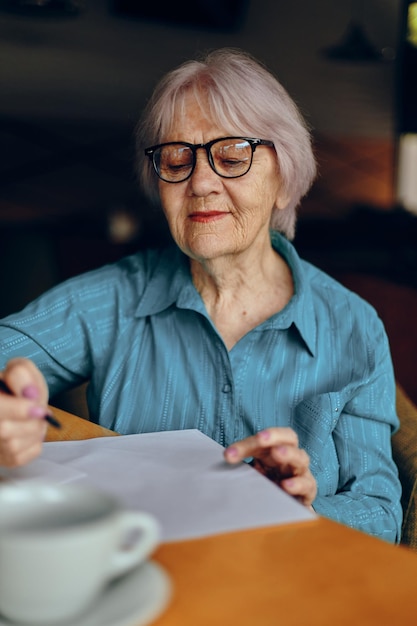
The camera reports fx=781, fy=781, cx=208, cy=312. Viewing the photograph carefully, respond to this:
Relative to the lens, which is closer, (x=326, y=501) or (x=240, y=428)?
(x=326, y=501)

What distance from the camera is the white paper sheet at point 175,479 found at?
2.73 ft

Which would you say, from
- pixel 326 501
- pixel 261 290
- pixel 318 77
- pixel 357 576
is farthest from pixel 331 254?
pixel 357 576

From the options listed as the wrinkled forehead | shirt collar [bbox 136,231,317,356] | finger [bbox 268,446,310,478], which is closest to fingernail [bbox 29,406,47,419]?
finger [bbox 268,446,310,478]

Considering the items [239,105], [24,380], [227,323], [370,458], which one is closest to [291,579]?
[24,380]

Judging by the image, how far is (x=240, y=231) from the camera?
1590mm

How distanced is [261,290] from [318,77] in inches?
201

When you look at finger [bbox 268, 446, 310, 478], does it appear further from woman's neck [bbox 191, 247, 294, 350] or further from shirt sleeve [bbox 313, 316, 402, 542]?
woman's neck [bbox 191, 247, 294, 350]

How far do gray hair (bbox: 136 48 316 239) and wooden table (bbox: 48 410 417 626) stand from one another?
972mm

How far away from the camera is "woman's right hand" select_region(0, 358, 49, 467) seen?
0.87 meters

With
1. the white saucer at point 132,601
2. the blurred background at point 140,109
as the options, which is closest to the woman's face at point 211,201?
the white saucer at point 132,601

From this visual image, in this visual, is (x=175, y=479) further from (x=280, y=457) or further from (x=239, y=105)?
(x=239, y=105)

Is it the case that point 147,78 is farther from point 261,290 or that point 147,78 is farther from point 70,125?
point 261,290

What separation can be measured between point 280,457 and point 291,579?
355mm

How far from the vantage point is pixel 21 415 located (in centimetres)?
87
